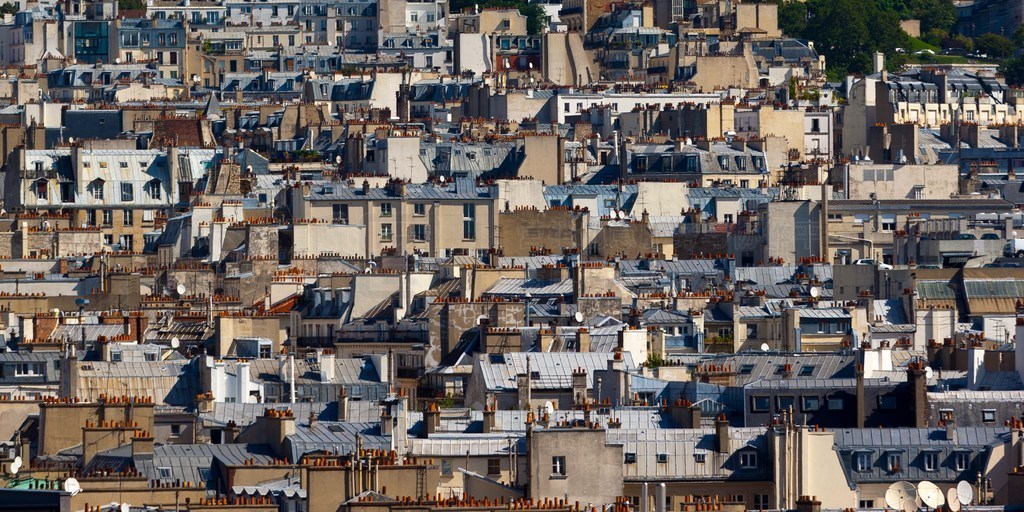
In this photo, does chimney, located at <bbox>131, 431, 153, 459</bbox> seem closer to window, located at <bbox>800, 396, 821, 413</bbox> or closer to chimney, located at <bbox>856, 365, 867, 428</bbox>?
window, located at <bbox>800, 396, 821, 413</bbox>

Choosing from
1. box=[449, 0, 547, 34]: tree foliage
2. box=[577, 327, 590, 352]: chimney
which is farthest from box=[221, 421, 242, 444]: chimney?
box=[449, 0, 547, 34]: tree foliage

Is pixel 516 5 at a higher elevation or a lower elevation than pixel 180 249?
higher

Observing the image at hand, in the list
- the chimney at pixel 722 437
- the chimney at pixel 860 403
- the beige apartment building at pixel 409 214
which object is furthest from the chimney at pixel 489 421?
the beige apartment building at pixel 409 214

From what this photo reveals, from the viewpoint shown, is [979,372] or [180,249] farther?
[180,249]

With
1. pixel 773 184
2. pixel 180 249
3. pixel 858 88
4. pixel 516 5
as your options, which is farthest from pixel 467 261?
pixel 516 5

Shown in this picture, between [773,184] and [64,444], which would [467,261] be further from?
[64,444]

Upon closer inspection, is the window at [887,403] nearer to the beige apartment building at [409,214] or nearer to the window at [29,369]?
the window at [29,369]

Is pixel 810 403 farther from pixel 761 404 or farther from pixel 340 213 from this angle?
pixel 340 213
